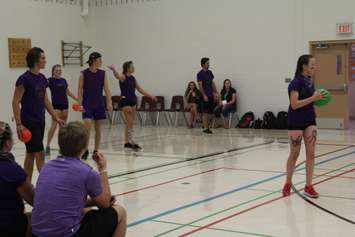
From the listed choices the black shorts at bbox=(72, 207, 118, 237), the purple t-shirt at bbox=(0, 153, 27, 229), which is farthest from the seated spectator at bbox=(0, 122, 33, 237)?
the black shorts at bbox=(72, 207, 118, 237)

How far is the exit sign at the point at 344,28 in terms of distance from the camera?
51.1ft

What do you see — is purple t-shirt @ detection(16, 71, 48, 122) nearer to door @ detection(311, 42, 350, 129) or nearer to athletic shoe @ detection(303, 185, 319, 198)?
athletic shoe @ detection(303, 185, 319, 198)

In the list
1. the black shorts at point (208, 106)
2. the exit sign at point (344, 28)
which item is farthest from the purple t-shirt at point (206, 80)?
the exit sign at point (344, 28)

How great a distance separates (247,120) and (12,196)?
1351 cm

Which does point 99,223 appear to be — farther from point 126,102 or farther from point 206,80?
point 206,80

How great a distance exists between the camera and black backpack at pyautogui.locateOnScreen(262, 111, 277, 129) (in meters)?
16.5

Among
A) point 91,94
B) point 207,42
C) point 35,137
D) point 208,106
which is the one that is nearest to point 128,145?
point 91,94

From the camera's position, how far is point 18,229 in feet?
12.9

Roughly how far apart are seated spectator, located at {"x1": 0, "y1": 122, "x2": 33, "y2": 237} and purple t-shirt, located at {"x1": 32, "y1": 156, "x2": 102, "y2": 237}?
159 millimetres

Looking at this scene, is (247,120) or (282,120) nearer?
(282,120)

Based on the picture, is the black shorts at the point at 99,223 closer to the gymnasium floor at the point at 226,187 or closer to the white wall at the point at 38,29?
the gymnasium floor at the point at 226,187

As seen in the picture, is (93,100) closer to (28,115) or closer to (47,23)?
(28,115)

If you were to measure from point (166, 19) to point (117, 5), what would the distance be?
82.3 inches

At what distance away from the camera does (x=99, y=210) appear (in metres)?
4.04
